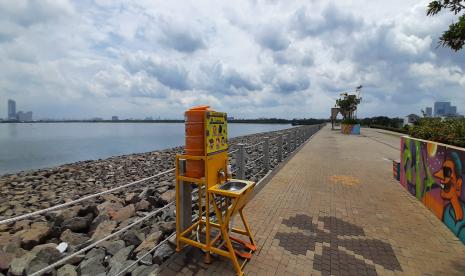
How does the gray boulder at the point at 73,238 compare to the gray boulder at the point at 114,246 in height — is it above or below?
below

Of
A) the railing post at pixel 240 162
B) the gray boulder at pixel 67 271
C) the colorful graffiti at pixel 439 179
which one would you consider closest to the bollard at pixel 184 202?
the gray boulder at pixel 67 271

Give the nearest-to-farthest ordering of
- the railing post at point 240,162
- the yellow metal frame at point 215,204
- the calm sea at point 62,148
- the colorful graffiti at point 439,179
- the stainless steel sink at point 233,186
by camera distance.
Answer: the yellow metal frame at point 215,204 < the stainless steel sink at point 233,186 < the colorful graffiti at point 439,179 < the railing post at point 240,162 < the calm sea at point 62,148

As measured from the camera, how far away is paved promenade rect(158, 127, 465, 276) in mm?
→ 3469

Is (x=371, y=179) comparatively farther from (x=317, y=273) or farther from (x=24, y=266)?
(x=24, y=266)

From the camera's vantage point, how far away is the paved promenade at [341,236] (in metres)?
3.47

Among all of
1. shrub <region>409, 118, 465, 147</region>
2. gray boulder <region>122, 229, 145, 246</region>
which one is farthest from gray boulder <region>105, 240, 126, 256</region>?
Answer: shrub <region>409, 118, 465, 147</region>

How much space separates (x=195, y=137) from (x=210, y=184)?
26.4 inches

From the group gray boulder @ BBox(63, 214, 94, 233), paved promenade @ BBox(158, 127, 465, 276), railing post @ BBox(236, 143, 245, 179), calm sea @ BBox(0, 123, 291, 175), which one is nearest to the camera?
paved promenade @ BBox(158, 127, 465, 276)

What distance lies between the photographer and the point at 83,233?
5883mm

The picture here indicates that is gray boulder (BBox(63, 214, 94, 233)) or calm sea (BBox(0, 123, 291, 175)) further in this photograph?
calm sea (BBox(0, 123, 291, 175))

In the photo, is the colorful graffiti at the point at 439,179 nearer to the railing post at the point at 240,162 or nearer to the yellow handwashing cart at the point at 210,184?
the yellow handwashing cart at the point at 210,184

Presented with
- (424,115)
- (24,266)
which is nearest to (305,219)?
(24,266)

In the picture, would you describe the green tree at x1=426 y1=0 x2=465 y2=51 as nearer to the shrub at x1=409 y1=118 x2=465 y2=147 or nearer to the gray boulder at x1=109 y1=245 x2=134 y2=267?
the shrub at x1=409 y1=118 x2=465 y2=147

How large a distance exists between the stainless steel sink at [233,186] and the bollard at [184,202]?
648 mm
